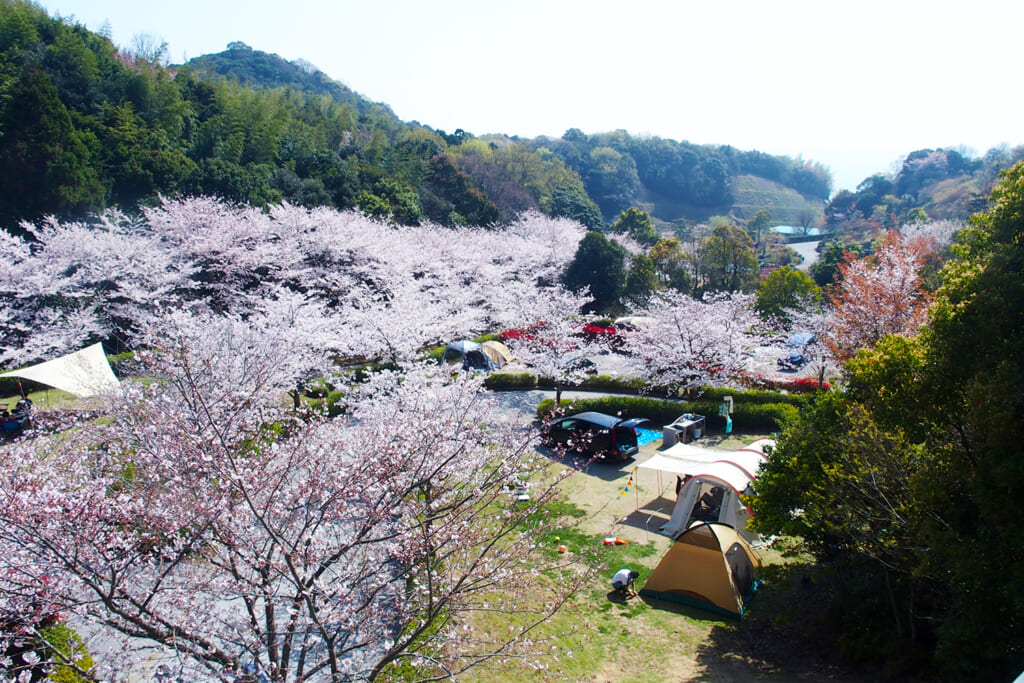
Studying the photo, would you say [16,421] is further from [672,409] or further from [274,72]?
[274,72]

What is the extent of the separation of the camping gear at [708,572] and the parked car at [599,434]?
162 inches

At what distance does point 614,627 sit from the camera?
7.10 m

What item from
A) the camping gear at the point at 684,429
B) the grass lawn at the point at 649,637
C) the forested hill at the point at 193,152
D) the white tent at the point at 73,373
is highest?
the forested hill at the point at 193,152

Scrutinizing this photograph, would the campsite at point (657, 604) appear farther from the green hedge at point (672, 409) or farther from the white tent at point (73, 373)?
the white tent at point (73, 373)

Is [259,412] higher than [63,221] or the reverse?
the reverse

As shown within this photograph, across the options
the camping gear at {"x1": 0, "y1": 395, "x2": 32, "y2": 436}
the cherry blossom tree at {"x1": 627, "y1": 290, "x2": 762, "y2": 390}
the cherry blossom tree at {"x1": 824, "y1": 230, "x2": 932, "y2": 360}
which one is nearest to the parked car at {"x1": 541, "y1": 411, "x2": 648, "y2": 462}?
the cherry blossom tree at {"x1": 627, "y1": 290, "x2": 762, "y2": 390}

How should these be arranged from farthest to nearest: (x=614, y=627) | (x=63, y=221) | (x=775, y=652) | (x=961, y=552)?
1. (x=63, y=221)
2. (x=614, y=627)
3. (x=775, y=652)
4. (x=961, y=552)

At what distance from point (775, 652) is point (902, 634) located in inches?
53.2

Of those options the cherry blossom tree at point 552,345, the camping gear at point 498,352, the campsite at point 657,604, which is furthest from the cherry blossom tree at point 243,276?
the campsite at point 657,604

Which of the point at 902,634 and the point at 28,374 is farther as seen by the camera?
the point at 28,374

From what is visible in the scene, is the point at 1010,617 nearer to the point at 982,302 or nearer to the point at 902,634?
the point at 902,634

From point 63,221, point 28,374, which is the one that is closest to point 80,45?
point 63,221

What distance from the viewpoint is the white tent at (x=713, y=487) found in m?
9.23

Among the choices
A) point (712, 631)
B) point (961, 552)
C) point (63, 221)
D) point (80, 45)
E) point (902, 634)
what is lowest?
point (712, 631)
